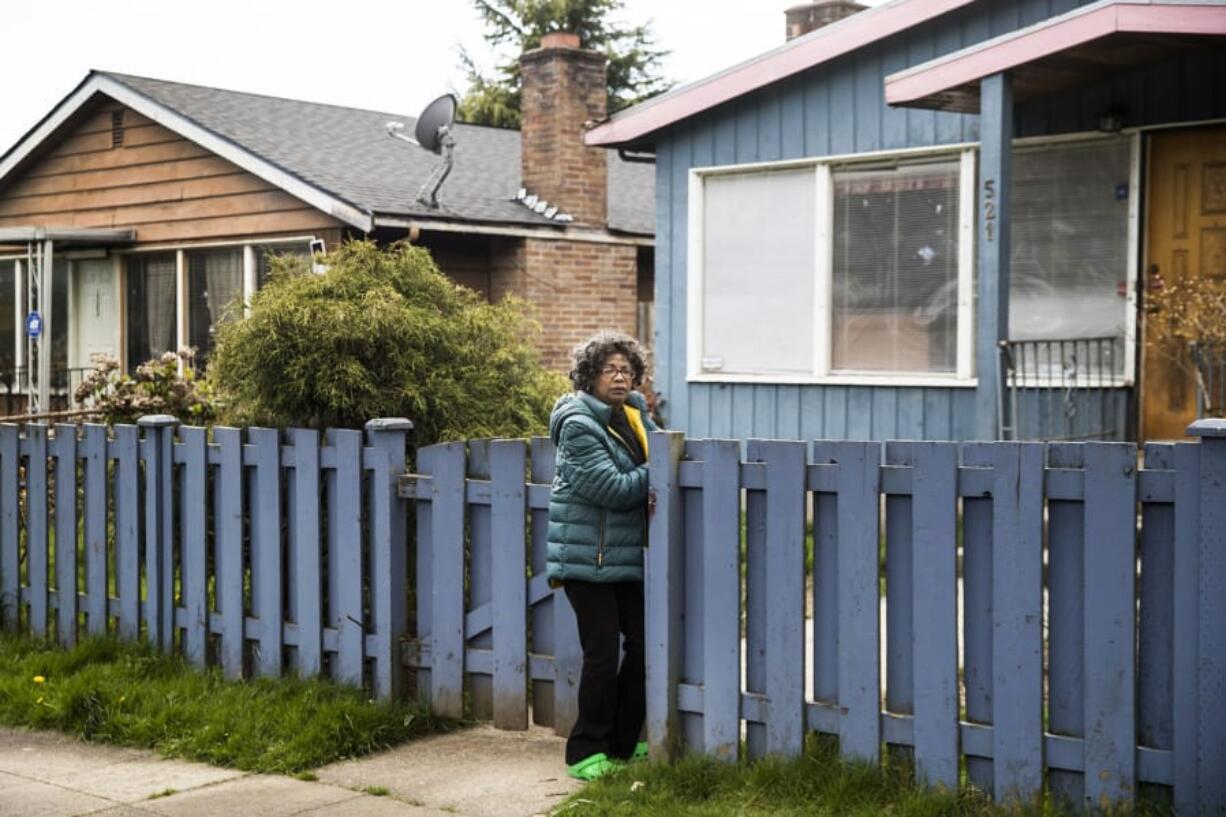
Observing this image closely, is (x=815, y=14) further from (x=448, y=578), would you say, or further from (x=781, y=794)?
(x=781, y=794)

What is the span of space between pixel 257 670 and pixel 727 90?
7.06m

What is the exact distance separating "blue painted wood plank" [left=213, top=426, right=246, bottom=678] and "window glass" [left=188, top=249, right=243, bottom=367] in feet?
31.9

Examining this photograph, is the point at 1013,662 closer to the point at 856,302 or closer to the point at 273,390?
the point at 273,390

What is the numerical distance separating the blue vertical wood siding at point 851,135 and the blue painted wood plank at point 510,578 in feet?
18.1

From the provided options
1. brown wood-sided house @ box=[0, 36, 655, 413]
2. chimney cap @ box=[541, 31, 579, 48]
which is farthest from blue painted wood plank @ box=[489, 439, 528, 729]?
chimney cap @ box=[541, 31, 579, 48]

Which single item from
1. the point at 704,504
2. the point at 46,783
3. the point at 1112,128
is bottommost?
the point at 46,783

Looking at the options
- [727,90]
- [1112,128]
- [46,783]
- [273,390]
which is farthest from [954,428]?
[46,783]

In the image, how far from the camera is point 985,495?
4844 millimetres

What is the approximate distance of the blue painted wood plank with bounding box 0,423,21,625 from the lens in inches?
324

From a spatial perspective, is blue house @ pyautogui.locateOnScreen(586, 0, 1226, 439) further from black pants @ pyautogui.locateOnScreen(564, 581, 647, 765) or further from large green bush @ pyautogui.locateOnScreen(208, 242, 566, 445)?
black pants @ pyautogui.locateOnScreen(564, 581, 647, 765)

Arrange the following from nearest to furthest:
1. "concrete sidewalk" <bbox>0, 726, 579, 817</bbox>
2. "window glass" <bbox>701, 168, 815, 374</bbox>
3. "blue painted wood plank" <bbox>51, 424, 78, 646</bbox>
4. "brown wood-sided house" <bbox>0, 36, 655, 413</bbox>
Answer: "concrete sidewalk" <bbox>0, 726, 579, 817</bbox>, "blue painted wood plank" <bbox>51, 424, 78, 646</bbox>, "window glass" <bbox>701, 168, 815, 374</bbox>, "brown wood-sided house" <bbox>0, 36, 655, 413</bbox>

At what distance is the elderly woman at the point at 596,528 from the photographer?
18.0ft

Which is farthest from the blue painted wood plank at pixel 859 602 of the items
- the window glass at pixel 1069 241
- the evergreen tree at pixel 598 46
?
the evergreen tree at pixel 598 46

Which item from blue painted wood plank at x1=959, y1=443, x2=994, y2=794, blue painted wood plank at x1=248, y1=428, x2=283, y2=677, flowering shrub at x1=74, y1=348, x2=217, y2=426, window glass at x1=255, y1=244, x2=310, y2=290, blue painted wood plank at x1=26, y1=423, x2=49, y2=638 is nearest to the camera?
blue painted wood plank at x1=959, y1=443, x2=994, y2=794
